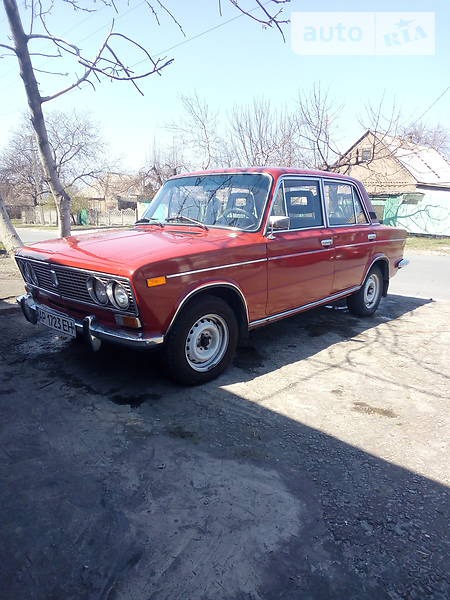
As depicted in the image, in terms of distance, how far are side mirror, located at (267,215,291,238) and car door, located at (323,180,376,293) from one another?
122 cm

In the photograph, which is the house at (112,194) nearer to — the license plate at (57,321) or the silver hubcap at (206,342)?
the license plate at (57,321)

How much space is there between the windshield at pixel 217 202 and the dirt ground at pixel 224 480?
1562mm

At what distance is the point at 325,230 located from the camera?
5020 millimetres

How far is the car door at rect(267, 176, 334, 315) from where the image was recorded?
4.25 meters

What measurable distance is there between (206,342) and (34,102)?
6410mm

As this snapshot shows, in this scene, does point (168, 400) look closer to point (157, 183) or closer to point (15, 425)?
point (15, 425)

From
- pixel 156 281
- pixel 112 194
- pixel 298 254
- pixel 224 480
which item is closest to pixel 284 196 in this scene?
pixel 298 254

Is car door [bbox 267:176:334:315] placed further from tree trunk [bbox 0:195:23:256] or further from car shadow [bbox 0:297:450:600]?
tree trunk [bbox 0:195:23:256]

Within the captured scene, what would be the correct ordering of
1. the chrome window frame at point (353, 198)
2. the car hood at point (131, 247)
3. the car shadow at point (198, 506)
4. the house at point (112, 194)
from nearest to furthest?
the car shadow at point (198, 506)
the car hood at point (131, 247)
the chrome window frame at point (353, 198)
the house at point (112, 194)

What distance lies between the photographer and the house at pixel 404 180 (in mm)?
22406

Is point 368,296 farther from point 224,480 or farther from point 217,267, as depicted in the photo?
point 224,480

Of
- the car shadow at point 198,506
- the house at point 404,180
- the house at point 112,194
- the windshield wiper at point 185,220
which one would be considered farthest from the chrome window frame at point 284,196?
the house at point 112,194

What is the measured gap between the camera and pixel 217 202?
438cm

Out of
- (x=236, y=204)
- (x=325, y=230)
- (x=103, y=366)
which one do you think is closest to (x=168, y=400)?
(x=103, y=366)
